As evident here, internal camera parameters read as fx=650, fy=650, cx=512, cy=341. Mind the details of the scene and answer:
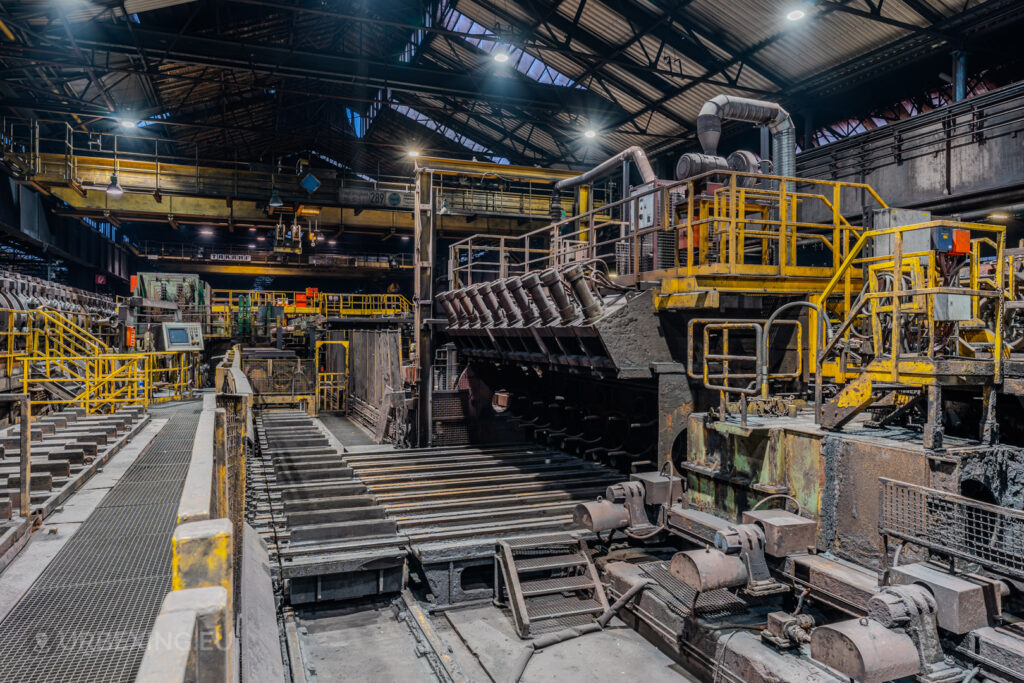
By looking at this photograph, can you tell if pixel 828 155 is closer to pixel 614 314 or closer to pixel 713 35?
pixel 713 35

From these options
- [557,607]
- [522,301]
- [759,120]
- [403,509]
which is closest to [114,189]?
[522,301]

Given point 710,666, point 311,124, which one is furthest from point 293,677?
point 311,124

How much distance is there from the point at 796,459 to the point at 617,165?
881 cm

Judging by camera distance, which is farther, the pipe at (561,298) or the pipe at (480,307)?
the pipe at (480,307)

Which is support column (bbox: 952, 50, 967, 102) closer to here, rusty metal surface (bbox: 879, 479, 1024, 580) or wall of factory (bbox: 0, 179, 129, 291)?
rusty metal surface (bbox: 879, 479, 1024, 580)

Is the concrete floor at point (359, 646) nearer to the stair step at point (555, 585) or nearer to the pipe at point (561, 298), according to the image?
the stair step at point (555, 585)

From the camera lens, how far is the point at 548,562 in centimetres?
763

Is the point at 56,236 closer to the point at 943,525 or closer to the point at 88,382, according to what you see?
the point at 88,382

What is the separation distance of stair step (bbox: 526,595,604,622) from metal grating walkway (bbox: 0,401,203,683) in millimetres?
3866

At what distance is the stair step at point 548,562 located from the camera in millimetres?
7453

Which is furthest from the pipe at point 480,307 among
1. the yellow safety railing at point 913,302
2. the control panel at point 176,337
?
the control panel at point 176,337

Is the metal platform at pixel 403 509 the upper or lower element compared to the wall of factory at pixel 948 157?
lower

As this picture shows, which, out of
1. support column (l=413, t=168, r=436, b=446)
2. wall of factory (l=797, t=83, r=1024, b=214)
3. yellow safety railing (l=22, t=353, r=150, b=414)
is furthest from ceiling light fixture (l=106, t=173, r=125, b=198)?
wall of factory (l=797, t=83, r=1024, b=214)

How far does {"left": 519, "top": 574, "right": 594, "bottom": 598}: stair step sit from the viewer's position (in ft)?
23.9
